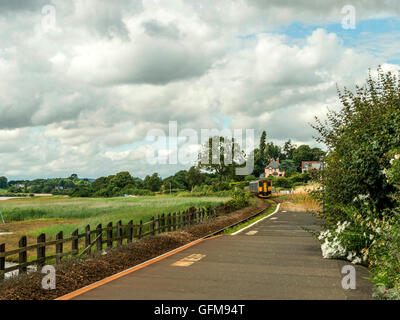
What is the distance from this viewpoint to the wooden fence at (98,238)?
8.00 m

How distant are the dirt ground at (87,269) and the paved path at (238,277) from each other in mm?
681

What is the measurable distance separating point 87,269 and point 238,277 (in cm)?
319

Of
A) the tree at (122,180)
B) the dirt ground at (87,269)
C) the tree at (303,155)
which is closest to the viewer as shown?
the dirt ground at (87,269)

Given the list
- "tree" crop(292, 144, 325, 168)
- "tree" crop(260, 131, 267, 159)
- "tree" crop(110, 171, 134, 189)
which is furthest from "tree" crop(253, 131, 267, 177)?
"tree" crop(110, 171, 134, 189)

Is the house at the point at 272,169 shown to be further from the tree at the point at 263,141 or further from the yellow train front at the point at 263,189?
the yellow train front at the point at 263,189

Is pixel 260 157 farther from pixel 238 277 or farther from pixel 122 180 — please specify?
pixel 238 277

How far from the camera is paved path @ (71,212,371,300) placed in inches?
263

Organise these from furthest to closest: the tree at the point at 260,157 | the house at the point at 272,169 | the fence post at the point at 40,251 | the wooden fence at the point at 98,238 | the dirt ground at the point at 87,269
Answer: the house at the point at 272,169 < the tree at the point at 260,157 < the fence post at the point at 40,251 < the wooden fence at the point at 98,238 < the dirt ground at the point at 87,269

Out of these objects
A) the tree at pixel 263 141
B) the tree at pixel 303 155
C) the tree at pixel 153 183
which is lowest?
the tree at pixel 153 183
